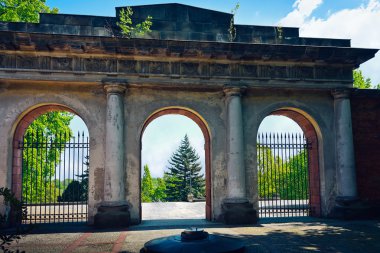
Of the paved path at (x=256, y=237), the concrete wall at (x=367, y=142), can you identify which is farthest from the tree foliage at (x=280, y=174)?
the concrete wall at (x=367, y=142)

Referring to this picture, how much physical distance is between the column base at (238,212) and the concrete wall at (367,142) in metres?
4.30

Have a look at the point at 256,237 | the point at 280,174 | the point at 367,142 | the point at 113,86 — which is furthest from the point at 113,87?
the point at 280,174

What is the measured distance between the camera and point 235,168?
10.7 meters

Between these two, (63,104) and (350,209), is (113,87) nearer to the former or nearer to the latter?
(63,104)

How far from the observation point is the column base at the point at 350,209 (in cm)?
1102

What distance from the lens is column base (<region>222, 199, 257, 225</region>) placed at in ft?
33.8

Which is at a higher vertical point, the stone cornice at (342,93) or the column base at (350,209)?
the stone cornice at (342,93)

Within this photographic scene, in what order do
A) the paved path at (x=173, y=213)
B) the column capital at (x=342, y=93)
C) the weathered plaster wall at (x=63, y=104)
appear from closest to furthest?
the weathered plaster wall at (x=63, y=104) < the column capital at (x=342, y=93) < the paved path at (x=173, y=213)

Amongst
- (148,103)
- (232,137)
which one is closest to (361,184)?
(232,137)

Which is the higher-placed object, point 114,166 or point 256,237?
point 114,166

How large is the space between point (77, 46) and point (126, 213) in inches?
215

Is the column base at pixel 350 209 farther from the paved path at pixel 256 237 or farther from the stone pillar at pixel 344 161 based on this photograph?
the paved path at pixel 256 237

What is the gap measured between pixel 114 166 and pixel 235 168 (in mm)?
3901

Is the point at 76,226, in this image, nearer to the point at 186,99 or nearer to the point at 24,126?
the point at 24,126
